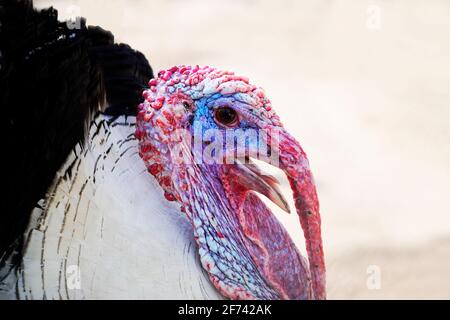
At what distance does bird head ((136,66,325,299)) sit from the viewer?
1.90 meters

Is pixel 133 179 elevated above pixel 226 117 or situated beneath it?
situated beneath

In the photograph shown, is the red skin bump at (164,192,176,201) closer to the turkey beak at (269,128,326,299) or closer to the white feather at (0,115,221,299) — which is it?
the white feather at (0,115,221,299)

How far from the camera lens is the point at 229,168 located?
1.96 meters

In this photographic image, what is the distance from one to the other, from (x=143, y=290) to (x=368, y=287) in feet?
3.28

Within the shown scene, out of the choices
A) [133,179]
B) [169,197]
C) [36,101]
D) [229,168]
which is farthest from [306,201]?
[36,101]

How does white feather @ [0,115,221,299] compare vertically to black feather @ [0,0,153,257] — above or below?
below

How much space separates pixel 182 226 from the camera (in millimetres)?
1944

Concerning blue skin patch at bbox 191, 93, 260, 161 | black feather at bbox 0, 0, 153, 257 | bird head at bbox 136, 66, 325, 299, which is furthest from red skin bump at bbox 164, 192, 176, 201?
black feather at bbox 0, 0, 153, 257

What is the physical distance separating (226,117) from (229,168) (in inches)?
5.9

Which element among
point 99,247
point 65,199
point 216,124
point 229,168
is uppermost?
point 216,124

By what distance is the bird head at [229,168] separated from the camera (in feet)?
6.25

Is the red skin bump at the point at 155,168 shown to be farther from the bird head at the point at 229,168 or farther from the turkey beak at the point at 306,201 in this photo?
the turkey beak at the point at 306,201

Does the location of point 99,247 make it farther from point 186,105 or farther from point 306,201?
point 306,201
